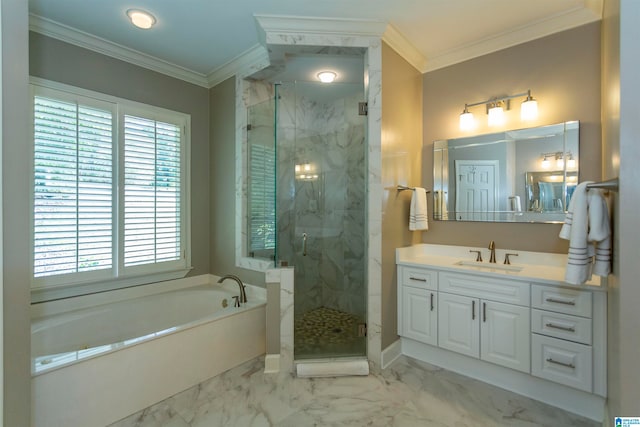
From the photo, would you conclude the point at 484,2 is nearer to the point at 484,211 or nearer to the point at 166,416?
the point at 484,211

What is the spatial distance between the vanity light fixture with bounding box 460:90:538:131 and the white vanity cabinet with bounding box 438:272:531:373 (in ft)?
4.39

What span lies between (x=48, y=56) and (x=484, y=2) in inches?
132

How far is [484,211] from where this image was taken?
2.59 m

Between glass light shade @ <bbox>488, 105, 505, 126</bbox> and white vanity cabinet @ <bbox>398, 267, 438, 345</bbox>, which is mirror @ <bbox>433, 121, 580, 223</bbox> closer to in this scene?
glass light shade @ <bbox>488, 105, 505, 126</bbox>

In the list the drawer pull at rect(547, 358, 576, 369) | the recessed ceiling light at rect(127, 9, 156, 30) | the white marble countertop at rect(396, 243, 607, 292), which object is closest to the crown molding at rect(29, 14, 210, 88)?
the recessed ceiling light at rect(127, 9, 156, 30)

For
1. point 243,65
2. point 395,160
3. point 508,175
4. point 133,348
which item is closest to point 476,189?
point 508,175

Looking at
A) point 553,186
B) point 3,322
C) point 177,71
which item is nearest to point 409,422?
point 553,186

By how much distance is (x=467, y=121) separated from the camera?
8.63ft

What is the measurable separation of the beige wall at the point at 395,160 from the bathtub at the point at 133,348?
3.86 ft

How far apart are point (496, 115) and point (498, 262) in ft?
4.13

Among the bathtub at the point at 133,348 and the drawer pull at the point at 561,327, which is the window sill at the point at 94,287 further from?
the drawer pull at the point at 561,327

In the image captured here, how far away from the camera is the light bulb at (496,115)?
248 centimetres

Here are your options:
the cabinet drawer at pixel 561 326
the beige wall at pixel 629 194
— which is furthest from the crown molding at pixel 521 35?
the cabinet drawer at pixel 561 326

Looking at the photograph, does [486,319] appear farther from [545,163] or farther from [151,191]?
[151,191]
